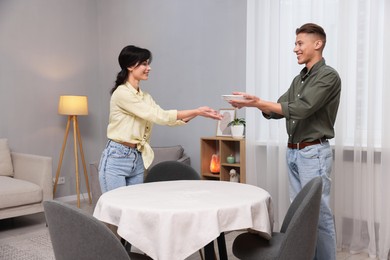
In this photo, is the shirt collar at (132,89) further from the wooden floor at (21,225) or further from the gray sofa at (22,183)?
the gray sofa at (22,183)

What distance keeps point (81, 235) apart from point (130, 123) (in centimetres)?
115

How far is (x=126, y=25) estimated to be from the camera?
544 centimetres

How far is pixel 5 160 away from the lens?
4504mm

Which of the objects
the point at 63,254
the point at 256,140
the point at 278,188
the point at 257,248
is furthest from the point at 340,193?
the point at 63,254

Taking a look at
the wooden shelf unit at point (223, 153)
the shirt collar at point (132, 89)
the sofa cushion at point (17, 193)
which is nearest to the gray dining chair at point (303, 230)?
the shirt collar at point (132, 89)

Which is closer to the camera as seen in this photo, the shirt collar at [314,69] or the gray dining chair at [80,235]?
the gray dining chair at [80,235]

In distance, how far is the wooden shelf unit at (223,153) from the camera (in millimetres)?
3861

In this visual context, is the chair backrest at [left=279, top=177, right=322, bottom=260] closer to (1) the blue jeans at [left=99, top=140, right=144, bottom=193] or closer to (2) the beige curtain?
(1) the blue jeans at [left=99, top=140, right=144, bottom=193]

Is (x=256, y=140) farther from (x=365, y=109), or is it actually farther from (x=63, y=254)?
(x=63, y=254)

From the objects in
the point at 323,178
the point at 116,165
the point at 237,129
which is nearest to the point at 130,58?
the point at 116,165

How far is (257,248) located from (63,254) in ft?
3.00

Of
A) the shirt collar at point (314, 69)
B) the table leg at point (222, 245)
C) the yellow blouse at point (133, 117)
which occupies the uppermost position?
A: the shirt collar at point (314, 69)

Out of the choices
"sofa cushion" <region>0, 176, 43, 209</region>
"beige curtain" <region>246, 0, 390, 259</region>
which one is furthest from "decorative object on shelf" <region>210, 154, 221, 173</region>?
"sofa cushion" <region>0, 176, 43, 209</region>

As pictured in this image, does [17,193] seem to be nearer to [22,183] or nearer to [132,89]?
[22,183]
